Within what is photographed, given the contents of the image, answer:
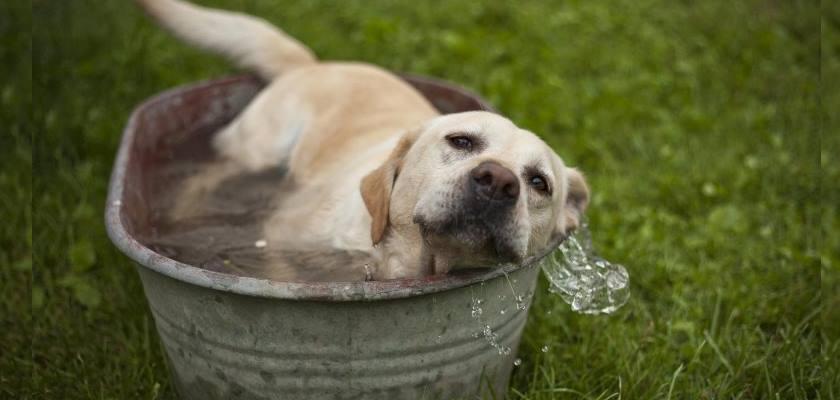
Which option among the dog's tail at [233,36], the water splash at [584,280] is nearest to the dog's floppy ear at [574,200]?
the water splash at [584,280]

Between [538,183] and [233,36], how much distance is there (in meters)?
Result: 2.46

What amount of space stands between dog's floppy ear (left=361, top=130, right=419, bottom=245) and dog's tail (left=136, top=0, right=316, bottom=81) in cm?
191

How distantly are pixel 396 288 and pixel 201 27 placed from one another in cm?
273

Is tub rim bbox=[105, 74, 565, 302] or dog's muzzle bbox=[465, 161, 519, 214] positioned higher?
dog's muzzle bbox=[465, 161, 519, 214]

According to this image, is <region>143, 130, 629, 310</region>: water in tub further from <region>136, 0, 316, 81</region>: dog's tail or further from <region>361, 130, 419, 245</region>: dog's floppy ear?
<region>136, 0, 316, 81</region>: dog's tail

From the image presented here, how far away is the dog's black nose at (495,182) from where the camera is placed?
88.6 inches

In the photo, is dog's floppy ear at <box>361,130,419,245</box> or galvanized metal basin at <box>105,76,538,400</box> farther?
dog's floppy ear at <box>361,130,419,245</box>

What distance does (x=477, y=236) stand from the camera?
2.31 m

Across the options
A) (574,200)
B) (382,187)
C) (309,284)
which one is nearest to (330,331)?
(309,284)

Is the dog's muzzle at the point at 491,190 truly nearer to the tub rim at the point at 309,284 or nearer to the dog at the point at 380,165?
the dog at the point at 380,165

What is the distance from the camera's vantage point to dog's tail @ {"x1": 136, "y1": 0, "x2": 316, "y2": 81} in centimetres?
432

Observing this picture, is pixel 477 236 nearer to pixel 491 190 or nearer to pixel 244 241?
pixel 491 190

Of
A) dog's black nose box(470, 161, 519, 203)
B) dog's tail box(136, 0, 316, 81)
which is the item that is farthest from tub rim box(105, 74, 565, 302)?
dog's tail box(136, 0, 316, 81)

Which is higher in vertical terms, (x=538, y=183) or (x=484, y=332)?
(x=538, y=183)
